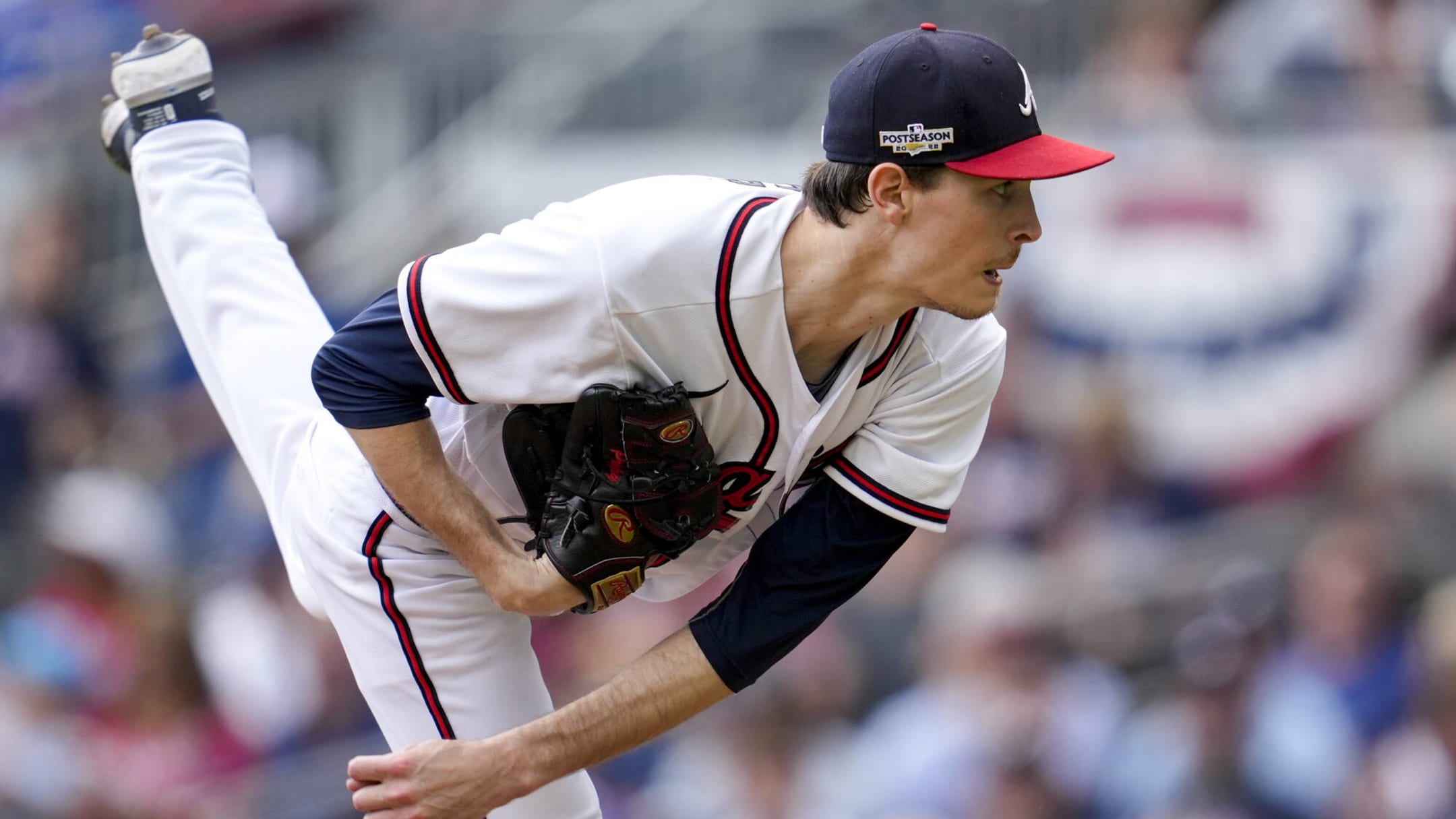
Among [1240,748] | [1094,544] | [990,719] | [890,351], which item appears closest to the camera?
[890,351]

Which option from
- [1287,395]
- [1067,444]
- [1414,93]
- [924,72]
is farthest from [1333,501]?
[924,72]

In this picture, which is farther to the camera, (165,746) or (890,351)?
(165,746)

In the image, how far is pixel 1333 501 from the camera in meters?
5.34

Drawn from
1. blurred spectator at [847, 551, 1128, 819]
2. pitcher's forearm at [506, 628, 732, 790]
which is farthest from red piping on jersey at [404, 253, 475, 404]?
blurred spectator at [847, 551, 1128, 819]

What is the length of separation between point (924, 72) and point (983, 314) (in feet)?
1.19

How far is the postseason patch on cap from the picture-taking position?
235 centimetres

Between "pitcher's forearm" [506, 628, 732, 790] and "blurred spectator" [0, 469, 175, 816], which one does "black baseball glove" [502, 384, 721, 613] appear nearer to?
"pitcher's forearm" [506, 628, 732, 790]

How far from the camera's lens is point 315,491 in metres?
2.89

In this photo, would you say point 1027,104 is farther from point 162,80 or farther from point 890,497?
point 162,80

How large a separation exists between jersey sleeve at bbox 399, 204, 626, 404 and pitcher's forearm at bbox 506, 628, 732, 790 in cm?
45

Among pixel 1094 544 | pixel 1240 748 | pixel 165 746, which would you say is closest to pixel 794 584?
pixel 1240 748

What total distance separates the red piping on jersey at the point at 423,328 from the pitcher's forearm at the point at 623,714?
0.51m

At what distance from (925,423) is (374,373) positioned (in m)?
0.82

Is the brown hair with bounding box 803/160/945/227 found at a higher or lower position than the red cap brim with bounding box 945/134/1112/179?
lower
